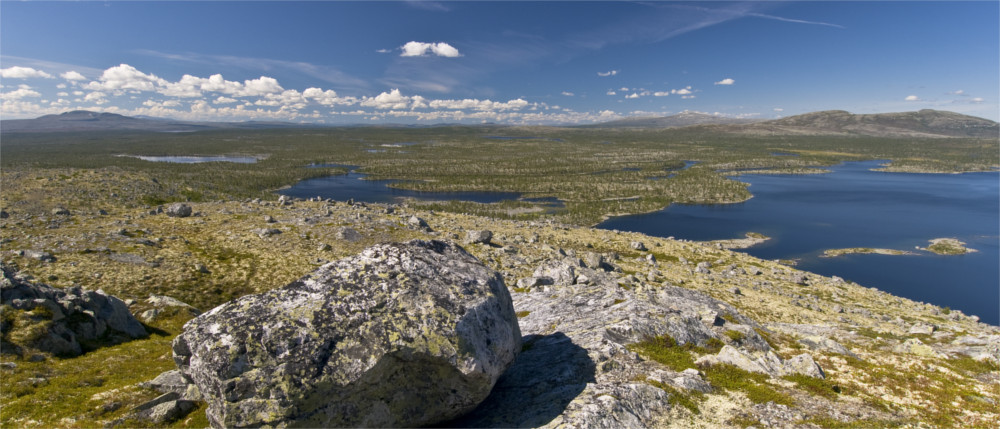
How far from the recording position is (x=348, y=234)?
42.4m

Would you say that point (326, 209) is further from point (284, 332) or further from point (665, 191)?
point (665, 191)

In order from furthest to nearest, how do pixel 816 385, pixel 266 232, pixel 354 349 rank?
pixel 266 232
pixel 816 385
pixel 354 349

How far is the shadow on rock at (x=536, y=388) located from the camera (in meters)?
10.6

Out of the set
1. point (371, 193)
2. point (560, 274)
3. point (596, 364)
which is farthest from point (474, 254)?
point (371, 193)

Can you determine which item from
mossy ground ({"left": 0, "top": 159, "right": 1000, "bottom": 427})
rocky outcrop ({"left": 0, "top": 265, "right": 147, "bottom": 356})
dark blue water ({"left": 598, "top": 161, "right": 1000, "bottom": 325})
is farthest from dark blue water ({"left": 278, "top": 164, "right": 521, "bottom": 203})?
rocky outcrop ({"left": 0, "top": 265, "right": 147, "bottom": 356})

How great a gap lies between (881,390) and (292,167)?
17540 centimetres

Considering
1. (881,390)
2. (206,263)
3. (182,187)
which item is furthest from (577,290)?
(182,187)

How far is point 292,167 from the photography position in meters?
160

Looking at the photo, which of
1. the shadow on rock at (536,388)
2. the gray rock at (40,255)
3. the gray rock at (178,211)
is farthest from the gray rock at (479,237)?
the gray rock at (40,255)

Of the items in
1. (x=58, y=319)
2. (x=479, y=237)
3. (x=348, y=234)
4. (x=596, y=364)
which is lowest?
(x=479, y=237)

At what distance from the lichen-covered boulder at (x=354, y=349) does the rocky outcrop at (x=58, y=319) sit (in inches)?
493

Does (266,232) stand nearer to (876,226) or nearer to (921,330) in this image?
(921,330)

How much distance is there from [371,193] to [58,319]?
314ft

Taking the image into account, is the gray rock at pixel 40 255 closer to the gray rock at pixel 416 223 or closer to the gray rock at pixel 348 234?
the gray rock at pixel 348 234
